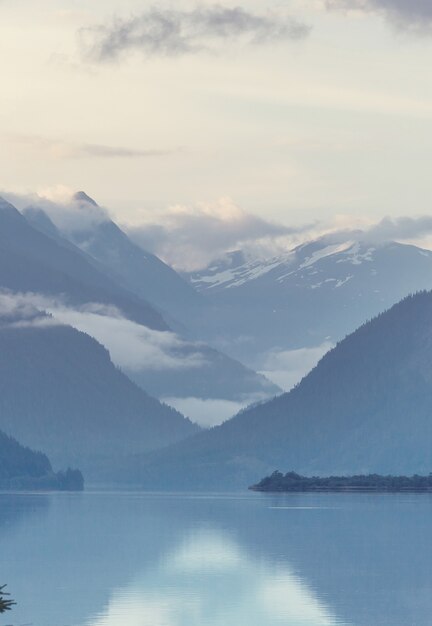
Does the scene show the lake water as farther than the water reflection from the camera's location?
Yes

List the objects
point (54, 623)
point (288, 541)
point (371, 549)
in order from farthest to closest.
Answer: point (288, 541) < point (371, 549) < point (54, 623)

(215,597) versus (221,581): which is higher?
(221,581)

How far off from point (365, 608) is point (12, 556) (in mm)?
51011

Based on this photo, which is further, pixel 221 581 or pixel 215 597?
pixel 221 581

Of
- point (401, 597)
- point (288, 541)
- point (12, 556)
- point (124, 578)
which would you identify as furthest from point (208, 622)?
point (288, 541)

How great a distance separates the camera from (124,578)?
153625 millimetres

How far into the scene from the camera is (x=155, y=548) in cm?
18488

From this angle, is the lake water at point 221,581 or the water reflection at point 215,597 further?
the lake water at point 221,581

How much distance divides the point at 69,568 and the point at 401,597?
3454cm

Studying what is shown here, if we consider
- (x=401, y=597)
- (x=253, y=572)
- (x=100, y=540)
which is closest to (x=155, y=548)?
(x=100, y=540)

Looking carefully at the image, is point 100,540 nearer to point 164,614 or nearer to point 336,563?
point 336,563

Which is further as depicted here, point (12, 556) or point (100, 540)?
point (100, 540)

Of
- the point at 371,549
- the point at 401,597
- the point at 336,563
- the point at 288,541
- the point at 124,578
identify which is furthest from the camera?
the point at 288,541

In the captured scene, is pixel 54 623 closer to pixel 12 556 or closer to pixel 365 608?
pixel 365 608
